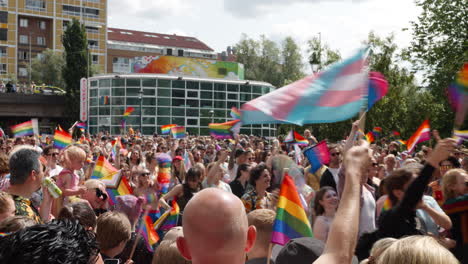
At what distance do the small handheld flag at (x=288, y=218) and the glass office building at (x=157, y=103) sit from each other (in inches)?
1643

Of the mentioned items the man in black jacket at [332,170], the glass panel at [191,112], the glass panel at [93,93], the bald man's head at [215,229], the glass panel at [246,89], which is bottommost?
the man in black jacket at [332,170]

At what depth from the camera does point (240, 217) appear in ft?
6.51

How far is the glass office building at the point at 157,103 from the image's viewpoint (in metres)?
46.5

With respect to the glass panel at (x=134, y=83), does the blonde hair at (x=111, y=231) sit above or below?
below

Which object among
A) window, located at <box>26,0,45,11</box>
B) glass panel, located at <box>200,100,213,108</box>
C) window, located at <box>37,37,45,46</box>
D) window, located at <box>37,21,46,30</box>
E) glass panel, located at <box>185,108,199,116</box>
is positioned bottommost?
glass panel, located at <box>185,108,199,116</box>

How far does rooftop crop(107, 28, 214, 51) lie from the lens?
96.2 m

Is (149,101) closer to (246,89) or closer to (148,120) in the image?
(148,120)

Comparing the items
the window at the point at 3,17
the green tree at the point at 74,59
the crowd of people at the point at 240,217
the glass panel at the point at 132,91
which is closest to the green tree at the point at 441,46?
the crowd of people at the point at 240,217

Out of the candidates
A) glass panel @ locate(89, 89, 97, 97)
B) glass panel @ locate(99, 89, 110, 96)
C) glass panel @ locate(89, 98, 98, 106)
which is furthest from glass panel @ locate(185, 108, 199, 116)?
glass panel @ locate(89, 89, 97, 97)

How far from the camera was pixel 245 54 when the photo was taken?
77.0m

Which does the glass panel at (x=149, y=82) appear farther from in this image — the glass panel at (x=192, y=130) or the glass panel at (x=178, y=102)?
the glass panel at (x=192, y=130)

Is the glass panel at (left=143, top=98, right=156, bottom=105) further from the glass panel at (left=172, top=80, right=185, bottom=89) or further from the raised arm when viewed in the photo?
the raised arm

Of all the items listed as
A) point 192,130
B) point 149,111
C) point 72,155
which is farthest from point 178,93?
point 72,155

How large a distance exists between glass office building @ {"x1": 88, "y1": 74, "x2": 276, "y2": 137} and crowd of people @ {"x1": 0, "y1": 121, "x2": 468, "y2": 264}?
37.6m
